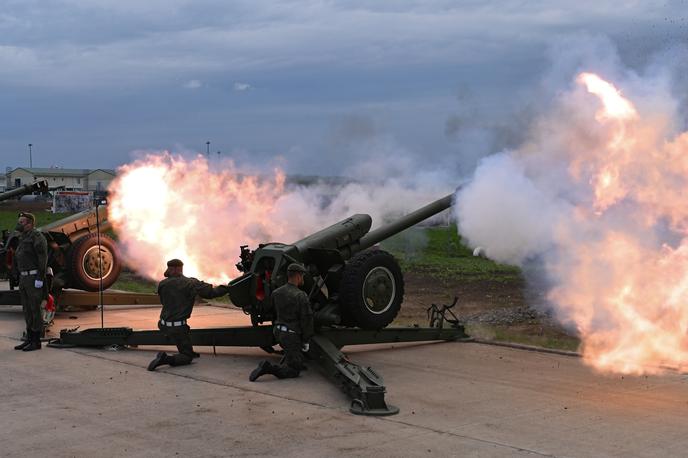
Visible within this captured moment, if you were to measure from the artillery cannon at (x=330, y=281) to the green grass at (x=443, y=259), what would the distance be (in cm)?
849

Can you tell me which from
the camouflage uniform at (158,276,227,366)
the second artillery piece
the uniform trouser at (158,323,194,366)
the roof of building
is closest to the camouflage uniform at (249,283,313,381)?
the camouflage uniform at (158,276,227,366)

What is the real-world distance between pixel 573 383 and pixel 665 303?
230 centimetres

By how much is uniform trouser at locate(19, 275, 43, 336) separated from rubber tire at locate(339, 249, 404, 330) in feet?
13.3

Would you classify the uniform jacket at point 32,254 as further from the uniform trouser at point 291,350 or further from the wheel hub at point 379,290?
the wheel hub at point 379,290

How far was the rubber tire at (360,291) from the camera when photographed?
1055 centimetres

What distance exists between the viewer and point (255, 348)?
1173 cm

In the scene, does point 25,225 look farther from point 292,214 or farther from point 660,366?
point 660,366

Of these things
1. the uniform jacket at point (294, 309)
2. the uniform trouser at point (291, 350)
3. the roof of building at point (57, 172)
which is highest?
the roof of building at point (57, 172)

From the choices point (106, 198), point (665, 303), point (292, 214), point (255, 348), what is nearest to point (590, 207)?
point (665, 303)

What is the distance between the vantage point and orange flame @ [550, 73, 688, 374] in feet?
35.9

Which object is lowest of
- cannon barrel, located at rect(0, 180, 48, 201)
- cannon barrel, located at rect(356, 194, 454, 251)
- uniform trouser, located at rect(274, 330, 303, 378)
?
uniform trouser, located at rect(274, 330, 303, 378)

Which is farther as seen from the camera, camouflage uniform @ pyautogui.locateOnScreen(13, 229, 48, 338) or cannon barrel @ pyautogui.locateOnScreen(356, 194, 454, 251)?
cannon barrel @ pyautogui.locateOnScreen(356, 194, 454, 251)

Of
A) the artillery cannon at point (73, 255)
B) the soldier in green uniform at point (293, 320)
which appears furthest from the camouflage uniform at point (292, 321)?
the artillery cannon at point (73, 255)

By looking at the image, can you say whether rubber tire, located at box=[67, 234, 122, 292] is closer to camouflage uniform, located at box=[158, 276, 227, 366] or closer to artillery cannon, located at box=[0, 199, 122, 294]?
artillery cannon, located at box=[0, 199, 122, 294]
